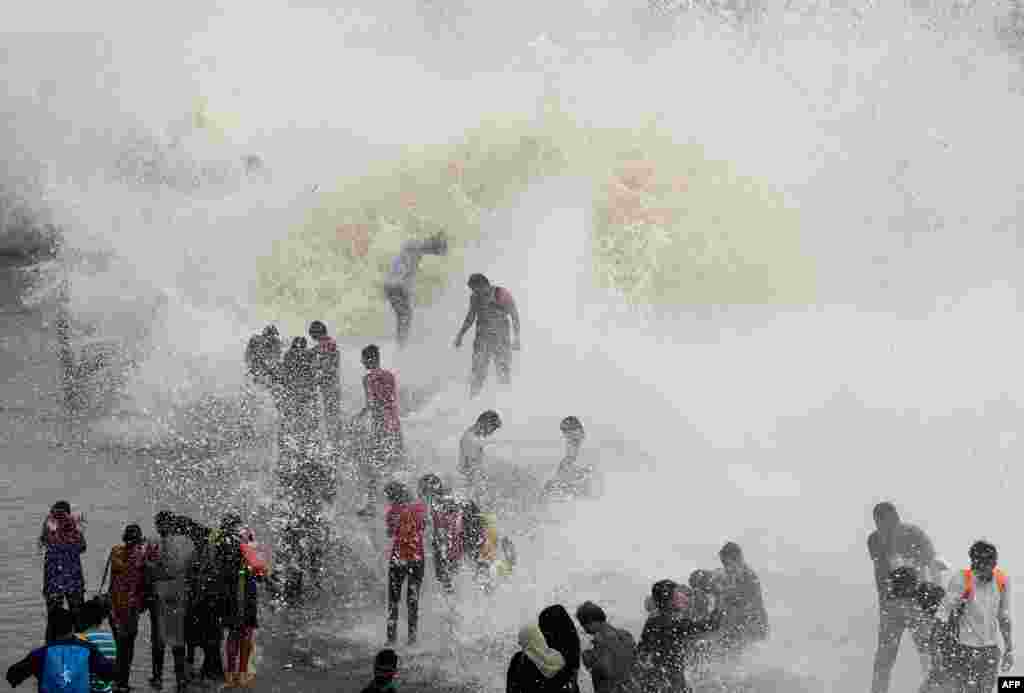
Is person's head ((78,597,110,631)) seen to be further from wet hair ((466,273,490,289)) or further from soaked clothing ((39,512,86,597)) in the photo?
wet hair ((466,273,490,289))

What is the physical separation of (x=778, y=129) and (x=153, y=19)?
13287 millimetres

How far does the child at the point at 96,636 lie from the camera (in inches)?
238

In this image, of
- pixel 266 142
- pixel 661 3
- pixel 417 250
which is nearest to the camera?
pixel 417 250

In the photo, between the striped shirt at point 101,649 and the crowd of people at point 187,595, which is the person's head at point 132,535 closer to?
the crowd of people at point 187,595

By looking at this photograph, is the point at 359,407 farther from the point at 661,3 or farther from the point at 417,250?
the point at 661,3

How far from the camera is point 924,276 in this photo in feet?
72.1

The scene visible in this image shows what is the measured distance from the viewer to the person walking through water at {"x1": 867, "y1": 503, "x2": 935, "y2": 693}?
7957 millimetres

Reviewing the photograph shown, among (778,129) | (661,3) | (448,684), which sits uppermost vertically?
(661,3)

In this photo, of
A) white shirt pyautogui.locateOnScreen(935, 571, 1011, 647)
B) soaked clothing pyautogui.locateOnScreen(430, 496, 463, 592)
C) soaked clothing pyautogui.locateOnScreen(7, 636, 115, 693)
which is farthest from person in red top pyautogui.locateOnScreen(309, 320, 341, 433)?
white shirt pyautogui.locateOnScreen(935, 571, 1011, 647)

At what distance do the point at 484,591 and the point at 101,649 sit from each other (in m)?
3.73

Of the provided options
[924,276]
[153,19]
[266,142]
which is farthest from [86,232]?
[924,276]

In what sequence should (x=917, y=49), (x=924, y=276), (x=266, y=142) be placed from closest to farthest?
1. (x=924, y=276)
2. (x=266, y=142)
3. (x=917, y=49)

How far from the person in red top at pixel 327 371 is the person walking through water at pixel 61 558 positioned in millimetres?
4302

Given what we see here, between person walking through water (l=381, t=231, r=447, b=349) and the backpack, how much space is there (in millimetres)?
10506
